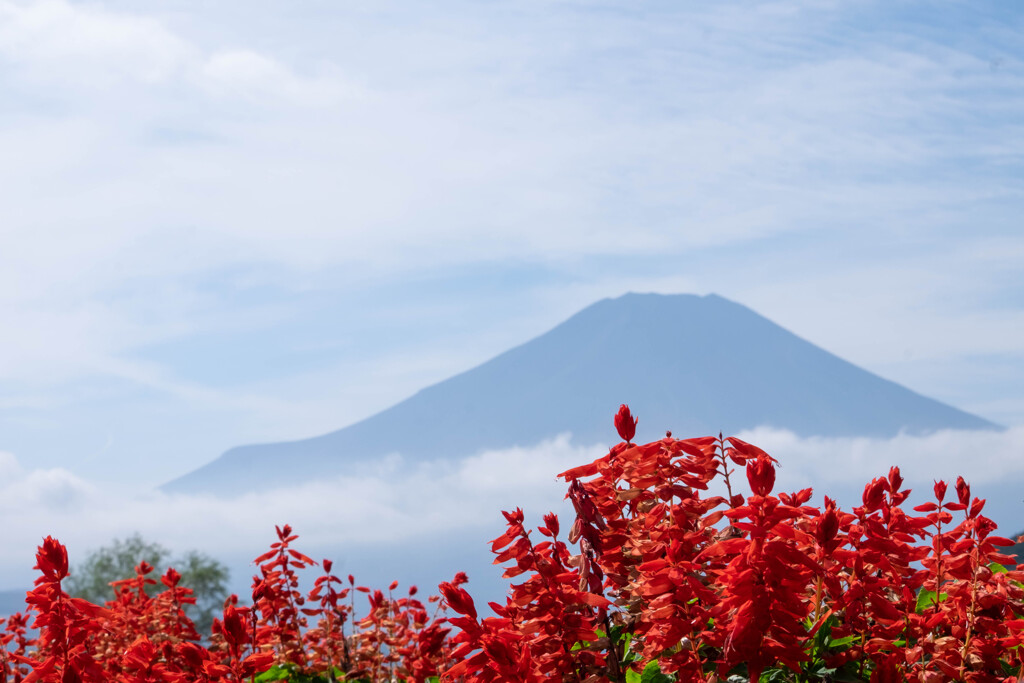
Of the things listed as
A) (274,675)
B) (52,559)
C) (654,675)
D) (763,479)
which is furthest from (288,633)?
(763,479)

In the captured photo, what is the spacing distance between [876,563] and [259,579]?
4.60 meters

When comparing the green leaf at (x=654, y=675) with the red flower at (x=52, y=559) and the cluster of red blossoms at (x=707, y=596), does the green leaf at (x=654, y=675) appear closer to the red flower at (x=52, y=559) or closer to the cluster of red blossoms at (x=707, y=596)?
the cluster of red blossoms at (x=707, y=596)

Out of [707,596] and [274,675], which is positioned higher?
[707,596]

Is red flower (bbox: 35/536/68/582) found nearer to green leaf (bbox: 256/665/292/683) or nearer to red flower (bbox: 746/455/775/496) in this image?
green leaf (bbox: 256/665/292/683)

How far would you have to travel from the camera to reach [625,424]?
3967mm

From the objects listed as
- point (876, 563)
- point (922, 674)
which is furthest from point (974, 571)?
point (876, 563)

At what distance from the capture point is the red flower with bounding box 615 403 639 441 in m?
3.93

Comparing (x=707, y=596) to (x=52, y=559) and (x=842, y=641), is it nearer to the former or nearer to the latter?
(x=842, y=641)

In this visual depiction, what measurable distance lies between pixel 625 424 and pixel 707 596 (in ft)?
3.12

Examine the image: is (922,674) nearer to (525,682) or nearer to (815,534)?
(815,534)

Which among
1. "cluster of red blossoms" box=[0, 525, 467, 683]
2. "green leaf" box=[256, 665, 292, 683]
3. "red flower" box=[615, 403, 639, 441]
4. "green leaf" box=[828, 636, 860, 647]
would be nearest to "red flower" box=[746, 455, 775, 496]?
"red flower" box=[615, 403, 639, 441]

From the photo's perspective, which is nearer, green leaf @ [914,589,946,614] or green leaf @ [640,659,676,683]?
green leaf @ [640,659,676,683]

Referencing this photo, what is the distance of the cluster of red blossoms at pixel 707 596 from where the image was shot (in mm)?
3002

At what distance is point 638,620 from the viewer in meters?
3.82
